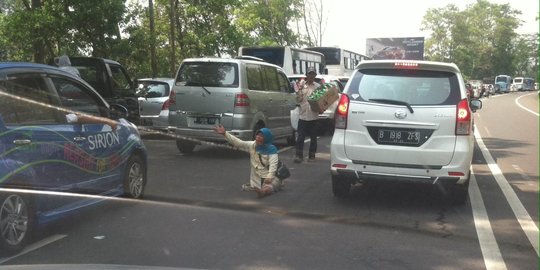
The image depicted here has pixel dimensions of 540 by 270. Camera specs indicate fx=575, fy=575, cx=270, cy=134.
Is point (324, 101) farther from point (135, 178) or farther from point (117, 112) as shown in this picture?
point (117, 112)

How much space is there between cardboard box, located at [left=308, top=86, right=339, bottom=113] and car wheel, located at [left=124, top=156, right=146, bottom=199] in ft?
13.4

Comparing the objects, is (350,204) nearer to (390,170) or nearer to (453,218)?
(390,170)

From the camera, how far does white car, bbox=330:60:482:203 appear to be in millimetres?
6203

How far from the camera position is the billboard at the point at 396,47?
58062mm

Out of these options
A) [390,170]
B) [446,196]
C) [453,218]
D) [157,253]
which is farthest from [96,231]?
[446,196]

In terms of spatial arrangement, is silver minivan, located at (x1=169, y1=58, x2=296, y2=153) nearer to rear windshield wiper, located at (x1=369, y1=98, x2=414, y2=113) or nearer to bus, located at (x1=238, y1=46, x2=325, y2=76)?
rear windshield wiper, located at (x1=369, y1=98, x2=414, y2=113)

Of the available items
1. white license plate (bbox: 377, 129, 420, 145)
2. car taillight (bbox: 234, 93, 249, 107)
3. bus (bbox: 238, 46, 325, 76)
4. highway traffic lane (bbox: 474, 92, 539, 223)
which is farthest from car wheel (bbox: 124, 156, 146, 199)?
bus (bbox: 238, 46, 325, 76)

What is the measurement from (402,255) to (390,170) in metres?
1.64

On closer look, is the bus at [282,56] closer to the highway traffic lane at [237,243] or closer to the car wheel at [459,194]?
the car wheel at [459,194]

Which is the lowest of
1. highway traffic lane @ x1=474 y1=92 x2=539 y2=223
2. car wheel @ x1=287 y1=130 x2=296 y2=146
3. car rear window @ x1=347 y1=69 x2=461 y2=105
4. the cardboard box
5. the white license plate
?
highway traffic lane @ x1=474 y1=92 x2=539 y2=223

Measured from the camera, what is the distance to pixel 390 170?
6.29m

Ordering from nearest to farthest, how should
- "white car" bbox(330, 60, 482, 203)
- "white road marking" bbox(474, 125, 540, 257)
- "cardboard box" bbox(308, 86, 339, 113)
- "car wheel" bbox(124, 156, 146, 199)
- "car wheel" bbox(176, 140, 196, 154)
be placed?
"white road marking" bbox(474, 125, 540, 257) < "white car" bbox(330, 60, 482, 203) < "car wheel" bbox(124, 156, 146, 199) < "cardboard box" bbox(308, 86, 339, 113) < "car wheel" bbox(176, 140, 196, 154)

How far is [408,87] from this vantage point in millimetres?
6508

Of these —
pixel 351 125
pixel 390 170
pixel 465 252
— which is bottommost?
pixel 465 252
